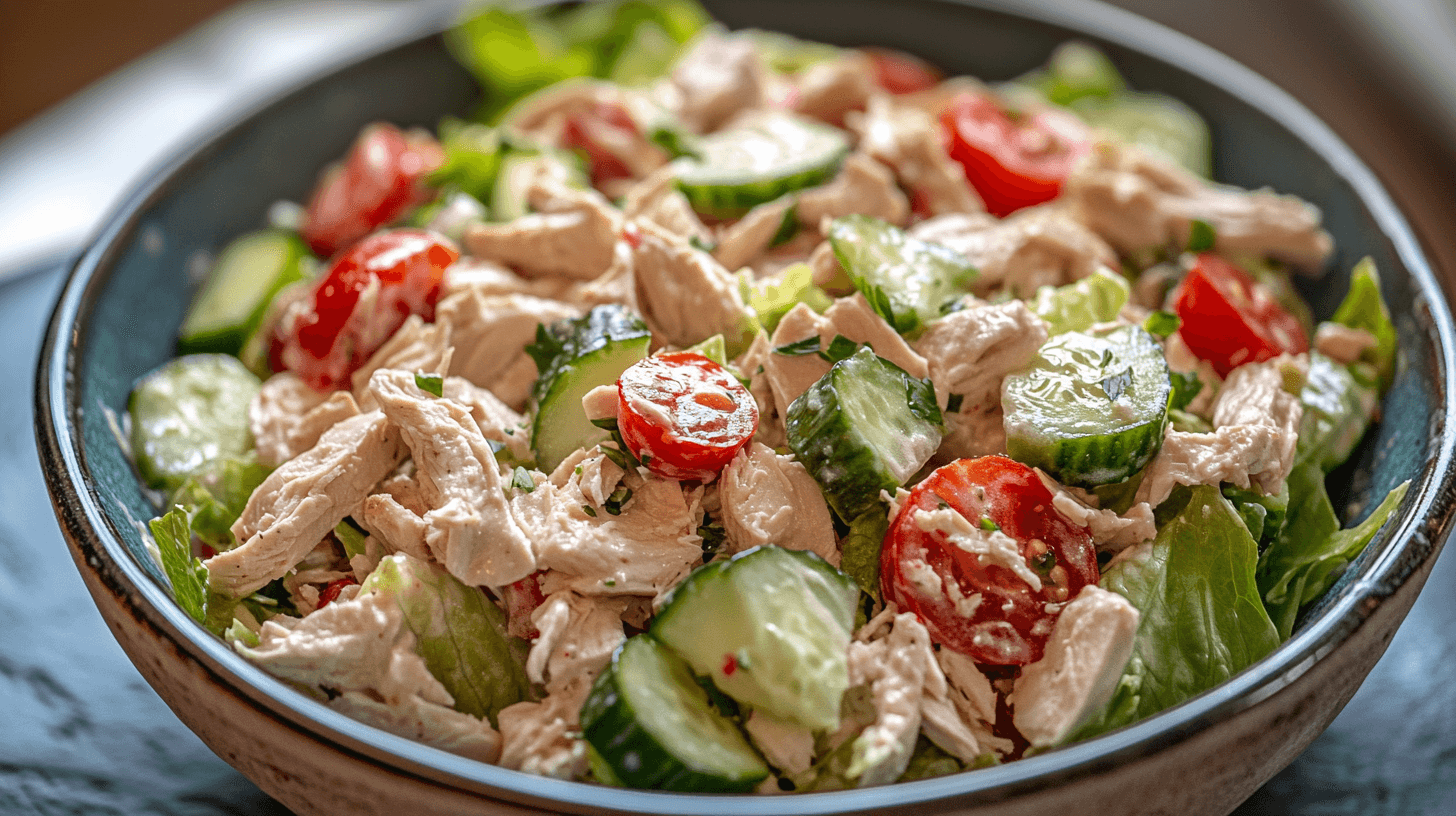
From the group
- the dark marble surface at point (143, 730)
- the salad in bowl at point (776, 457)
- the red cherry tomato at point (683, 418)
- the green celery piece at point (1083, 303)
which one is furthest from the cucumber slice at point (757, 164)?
the dark marble surface at point (143, 730)

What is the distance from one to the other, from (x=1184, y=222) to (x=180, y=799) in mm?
2848

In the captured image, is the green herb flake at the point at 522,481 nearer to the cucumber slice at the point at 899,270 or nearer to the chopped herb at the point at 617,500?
the chopped herb at the point at 617,500

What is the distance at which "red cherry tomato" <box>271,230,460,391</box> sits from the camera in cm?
274

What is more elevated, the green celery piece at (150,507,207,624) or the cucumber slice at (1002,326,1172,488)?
the cucumber slice at (1002,326,1172,488)

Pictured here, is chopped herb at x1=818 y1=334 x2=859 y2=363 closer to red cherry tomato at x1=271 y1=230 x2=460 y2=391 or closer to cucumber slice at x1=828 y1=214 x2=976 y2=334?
cucumber slice at x1=828 y1=214 x2=976 y2=334

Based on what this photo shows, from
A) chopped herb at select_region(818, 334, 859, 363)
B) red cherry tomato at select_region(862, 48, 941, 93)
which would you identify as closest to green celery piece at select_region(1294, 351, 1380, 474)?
chopped herb at select_region(818, 334, 859, 363)

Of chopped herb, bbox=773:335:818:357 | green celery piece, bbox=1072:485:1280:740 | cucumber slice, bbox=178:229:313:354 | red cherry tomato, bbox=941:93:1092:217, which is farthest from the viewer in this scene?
A: red cherry tomato, bbox=941:93:1092:217

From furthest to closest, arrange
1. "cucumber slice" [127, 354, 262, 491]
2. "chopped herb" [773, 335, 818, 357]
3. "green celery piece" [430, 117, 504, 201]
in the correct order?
"green celery piece" [430, 117, 504, 201]
"cucumber slice" [127, 354, 262, 491]
"chopped herb" [773, 335, 818, 357]

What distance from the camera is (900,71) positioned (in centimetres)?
411

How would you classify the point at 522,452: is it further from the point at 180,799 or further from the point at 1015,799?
the point at 1015,799

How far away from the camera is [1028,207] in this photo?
3.33 m

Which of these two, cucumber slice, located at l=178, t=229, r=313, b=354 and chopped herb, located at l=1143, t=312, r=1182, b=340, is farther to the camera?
cucumber slice, located at l=178, t=229, r=313, b=354

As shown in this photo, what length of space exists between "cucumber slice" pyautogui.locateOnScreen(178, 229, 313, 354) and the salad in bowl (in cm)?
1

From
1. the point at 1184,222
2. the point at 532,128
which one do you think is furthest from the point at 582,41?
Answer: the point at 1184,222
